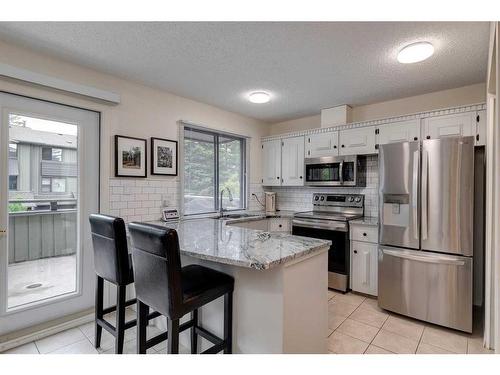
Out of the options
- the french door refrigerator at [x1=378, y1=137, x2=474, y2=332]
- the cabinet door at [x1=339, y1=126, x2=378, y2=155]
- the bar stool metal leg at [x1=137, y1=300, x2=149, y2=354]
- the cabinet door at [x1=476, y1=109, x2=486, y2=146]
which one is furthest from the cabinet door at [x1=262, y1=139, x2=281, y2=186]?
the bar stool metal leg at [x1=137, y1=300, x2=149, y2=354]

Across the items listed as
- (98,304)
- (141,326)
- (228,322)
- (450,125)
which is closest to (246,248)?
(228,322)

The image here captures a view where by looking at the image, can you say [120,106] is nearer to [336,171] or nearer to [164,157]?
[164,157]

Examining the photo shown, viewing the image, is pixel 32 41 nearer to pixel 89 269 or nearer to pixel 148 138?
pixel 148 138

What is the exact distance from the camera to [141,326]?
1.53 m

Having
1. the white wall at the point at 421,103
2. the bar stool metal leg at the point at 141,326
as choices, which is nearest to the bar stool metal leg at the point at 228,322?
the bar stool metal leg at the point at 141,326

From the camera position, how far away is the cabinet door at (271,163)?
4258mm

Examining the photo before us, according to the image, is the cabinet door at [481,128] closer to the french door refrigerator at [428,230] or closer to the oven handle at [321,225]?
the french door refrigerator at [428,230]

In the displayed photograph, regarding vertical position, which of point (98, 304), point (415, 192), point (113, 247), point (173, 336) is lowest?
point (98, 304)

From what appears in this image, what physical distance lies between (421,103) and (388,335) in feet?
8.67

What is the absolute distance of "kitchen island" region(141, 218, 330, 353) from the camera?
1.43 meters

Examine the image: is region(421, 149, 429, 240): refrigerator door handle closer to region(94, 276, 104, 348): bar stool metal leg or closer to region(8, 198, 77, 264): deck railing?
region(94, 276, 104, 348): bar stool metal leg

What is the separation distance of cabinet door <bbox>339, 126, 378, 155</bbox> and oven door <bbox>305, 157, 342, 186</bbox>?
188mm

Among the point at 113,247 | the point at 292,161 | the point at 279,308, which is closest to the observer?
the point at 279,308

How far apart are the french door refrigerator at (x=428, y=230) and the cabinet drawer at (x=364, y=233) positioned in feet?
0.87
